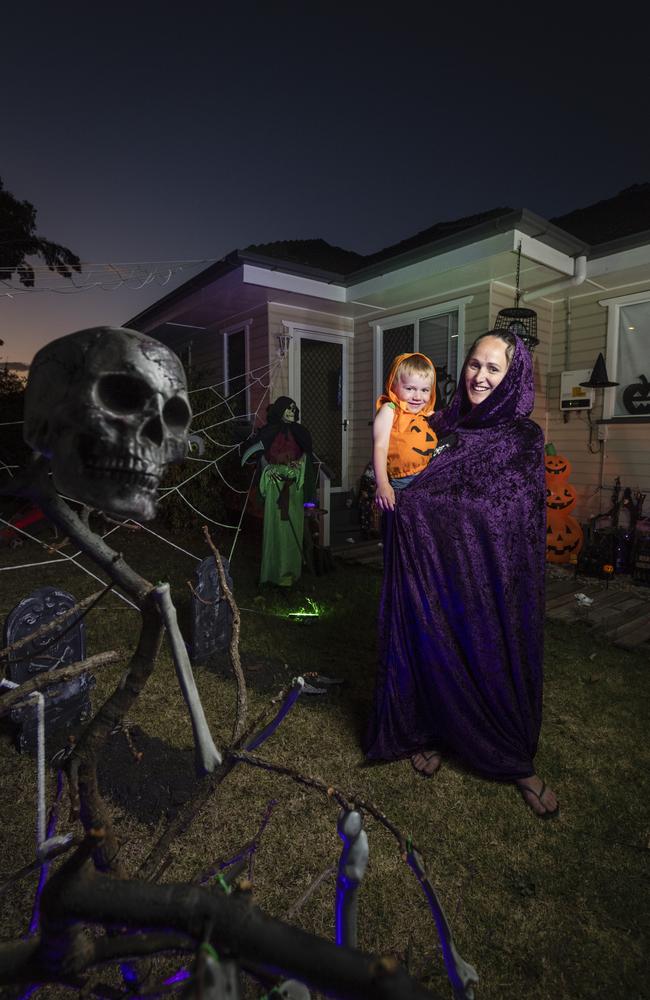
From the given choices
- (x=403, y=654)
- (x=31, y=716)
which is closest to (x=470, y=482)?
(x=403, y=654)

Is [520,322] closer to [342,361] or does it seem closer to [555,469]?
[555,469]

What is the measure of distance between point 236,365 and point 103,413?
34.0ft

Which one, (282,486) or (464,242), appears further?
(464,242)

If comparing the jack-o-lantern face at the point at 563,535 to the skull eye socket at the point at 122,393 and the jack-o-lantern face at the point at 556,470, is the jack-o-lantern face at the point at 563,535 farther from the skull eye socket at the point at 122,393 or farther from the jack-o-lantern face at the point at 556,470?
the skull eye socket at the point at 122,393

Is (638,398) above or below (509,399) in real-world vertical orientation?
above

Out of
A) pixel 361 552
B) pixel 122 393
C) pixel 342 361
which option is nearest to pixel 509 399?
pixel 122 393

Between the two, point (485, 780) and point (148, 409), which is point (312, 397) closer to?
point (485, 780)

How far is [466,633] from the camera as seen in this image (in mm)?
2668

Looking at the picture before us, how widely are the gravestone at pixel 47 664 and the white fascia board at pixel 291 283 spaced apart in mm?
6001

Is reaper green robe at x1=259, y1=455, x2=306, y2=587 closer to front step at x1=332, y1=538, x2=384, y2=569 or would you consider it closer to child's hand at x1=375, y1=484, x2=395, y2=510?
front step at x1=332, y1=538, x2=384, y2=569

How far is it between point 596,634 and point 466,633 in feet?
10.4

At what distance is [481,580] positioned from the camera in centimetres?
264

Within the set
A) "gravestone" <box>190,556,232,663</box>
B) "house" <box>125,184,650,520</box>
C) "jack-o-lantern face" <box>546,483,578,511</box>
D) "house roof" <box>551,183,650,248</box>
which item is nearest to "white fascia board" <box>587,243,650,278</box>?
"house" <box>125,184,650,520</box>

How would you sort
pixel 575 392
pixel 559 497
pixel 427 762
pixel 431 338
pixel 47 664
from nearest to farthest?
1. pixel 427 762
2. pixel 47 664
3. pixel 559 497
4. pixel 575 392
5. pixel 431 338
